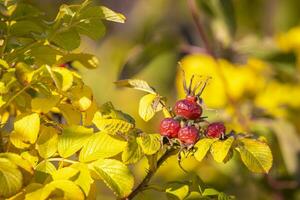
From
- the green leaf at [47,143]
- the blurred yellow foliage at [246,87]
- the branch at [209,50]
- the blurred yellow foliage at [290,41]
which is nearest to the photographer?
the green leaf at [47,143]

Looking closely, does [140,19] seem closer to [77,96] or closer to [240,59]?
[240,59]

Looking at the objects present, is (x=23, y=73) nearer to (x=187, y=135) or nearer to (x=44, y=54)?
(x=44, y=54)

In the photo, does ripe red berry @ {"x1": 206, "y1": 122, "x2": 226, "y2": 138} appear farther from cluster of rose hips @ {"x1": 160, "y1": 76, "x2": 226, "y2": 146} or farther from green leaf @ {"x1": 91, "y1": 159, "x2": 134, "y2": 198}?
green leaf @ {"x1": 91, "y1": 159, "x2": 134, "y2": 198}

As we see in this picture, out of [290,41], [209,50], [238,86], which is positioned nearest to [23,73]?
[209,50]

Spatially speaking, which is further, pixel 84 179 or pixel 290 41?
pixel 290 41

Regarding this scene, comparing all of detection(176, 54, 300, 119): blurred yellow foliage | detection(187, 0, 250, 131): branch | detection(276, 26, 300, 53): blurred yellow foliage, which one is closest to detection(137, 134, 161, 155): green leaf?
detection(187, 0, 250, 131): branch

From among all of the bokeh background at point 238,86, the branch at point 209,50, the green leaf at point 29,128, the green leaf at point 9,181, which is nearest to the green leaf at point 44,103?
the green leaf at point 29,128

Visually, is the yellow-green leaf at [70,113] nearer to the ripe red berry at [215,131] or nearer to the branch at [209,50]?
the ripe red berry at [215,131]
